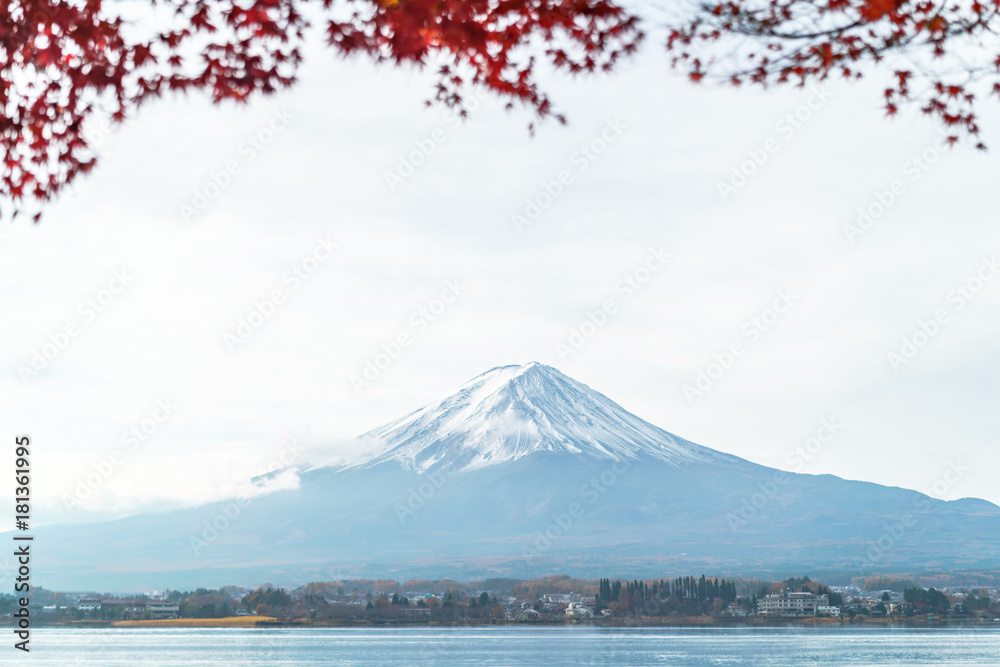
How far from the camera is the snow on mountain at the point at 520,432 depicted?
179125 millimetres

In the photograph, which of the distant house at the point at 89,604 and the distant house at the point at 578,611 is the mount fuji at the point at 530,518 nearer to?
the distant house at the point at 578,611

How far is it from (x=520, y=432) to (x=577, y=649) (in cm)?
12249

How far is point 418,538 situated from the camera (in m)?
163

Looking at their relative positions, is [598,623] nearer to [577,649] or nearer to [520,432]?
[577,649]

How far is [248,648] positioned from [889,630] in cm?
5814

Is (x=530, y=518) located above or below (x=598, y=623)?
above

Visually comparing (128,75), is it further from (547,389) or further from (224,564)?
(547,389)

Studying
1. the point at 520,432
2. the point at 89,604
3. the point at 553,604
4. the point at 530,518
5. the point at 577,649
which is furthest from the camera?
the point at 520,432

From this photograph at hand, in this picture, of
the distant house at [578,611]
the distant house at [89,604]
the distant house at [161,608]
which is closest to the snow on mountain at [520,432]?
the distant house at [161,608]

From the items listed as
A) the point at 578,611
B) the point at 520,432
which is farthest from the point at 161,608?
the point at 520,432

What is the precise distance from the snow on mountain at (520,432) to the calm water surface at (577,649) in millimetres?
83254

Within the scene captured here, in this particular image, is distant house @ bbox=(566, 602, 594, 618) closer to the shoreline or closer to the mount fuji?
the shoreline

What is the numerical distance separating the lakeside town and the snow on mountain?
2346 inches

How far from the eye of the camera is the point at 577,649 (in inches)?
2511
